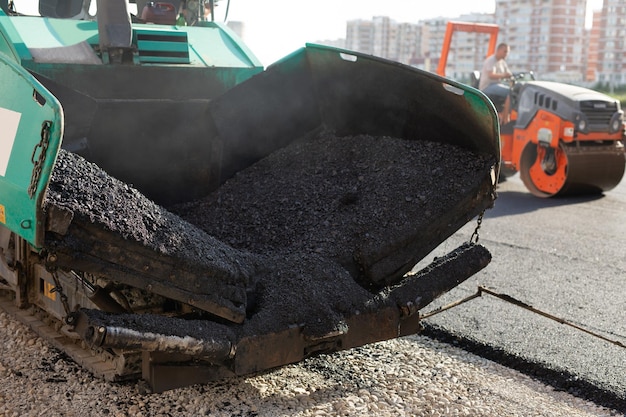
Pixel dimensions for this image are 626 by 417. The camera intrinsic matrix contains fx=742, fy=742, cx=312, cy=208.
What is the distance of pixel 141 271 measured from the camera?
2.64m

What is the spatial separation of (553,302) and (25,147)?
126 inches

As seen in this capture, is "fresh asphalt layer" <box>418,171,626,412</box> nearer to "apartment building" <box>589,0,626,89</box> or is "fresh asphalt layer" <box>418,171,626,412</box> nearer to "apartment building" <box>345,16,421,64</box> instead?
"apartment building" <box>589,0,626,89</box>

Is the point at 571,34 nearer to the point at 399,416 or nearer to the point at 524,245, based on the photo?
the point at 524,245

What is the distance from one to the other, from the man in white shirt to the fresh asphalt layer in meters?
1.92

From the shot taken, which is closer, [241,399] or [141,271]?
[141,271]

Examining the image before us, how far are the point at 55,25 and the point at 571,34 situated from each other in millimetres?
39496

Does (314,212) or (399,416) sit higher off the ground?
(314,212)

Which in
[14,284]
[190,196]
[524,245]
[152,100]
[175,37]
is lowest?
[524,245]

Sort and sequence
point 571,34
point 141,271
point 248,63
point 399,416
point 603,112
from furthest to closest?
point 571,34, point 603,112, point 248,63, point 399,416, point 141,271

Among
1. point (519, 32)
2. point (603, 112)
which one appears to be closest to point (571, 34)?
point (519, 32)

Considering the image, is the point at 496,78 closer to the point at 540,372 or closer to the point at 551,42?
the point at 540,372

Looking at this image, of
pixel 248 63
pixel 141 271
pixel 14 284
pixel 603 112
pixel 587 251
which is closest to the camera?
pixel 141 271

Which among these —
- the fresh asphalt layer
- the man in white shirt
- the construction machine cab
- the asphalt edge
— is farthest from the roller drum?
the construction machine cab

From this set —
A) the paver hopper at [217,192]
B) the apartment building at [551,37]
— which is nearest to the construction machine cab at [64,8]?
the paver hopper at [217,192]
